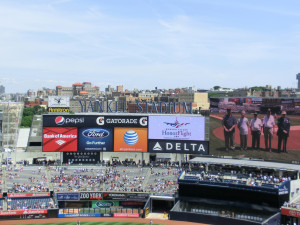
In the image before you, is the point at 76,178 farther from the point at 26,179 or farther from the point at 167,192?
the point at 167,192

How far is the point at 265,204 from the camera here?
40.8 meters

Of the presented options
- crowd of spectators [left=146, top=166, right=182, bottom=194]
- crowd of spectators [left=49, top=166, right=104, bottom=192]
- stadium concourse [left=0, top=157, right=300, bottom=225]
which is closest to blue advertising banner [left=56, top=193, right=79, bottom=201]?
stadium concourse [left=0, top=157, right=300, bottom=225]

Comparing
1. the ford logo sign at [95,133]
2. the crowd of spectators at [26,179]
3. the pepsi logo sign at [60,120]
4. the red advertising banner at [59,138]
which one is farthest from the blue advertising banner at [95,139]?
the crowd of spectators at [26,179]

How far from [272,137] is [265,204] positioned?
12.5 metres

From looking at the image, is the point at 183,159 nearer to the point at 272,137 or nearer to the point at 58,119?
the point at 272,137

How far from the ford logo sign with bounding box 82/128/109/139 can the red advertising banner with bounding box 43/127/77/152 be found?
1492mm

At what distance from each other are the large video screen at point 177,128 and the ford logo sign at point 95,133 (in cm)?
619

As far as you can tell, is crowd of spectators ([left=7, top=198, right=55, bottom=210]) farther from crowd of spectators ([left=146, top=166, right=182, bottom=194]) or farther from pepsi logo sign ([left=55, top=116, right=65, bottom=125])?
pepsi logo sign ([left=55, top=116, right=65, bottom=125])

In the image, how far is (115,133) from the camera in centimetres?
5525

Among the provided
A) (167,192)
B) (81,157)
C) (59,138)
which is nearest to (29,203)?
(59,138)

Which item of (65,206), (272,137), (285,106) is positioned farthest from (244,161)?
(65,206)

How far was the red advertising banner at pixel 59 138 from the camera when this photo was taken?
2162 inches

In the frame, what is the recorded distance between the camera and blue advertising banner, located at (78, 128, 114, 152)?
181ft

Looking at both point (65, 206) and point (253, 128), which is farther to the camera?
point (253, 128)
